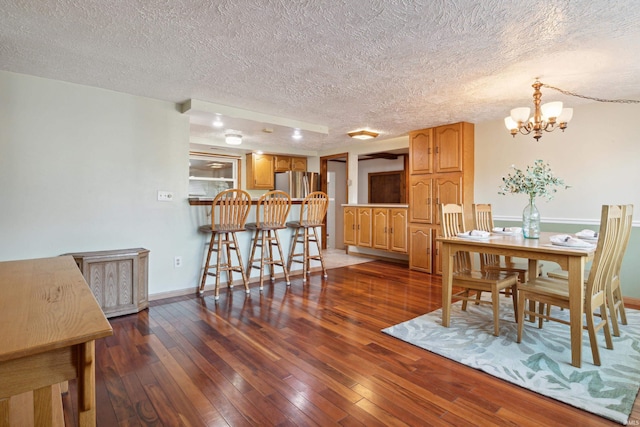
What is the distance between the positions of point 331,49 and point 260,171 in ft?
14.1

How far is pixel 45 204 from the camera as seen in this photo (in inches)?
114

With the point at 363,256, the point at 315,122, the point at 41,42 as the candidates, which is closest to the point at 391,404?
the point at 41,42

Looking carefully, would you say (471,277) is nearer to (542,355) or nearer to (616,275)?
(542,355)

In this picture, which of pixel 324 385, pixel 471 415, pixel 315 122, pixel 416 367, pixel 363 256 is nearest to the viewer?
pixel 471 415

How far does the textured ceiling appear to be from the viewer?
1853 mm

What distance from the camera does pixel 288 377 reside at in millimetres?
1912

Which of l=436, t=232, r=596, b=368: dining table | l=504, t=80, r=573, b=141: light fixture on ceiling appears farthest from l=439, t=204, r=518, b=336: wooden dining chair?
l=504, t=80, r=573, b=141: light fixture on ceiling

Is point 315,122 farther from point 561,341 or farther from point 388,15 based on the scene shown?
point 561,341

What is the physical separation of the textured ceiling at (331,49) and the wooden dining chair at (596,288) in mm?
1169

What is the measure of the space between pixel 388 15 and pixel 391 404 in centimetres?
207

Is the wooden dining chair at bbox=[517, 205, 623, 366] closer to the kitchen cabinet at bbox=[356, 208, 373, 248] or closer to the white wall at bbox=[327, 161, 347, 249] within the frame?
the kitchen cabinet at bbox=[356, 208, 373, 248]

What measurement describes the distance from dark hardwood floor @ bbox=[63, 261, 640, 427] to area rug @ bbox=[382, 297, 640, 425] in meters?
0.09

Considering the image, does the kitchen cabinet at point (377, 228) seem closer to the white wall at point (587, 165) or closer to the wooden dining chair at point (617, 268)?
the white wall at point (587, 165)

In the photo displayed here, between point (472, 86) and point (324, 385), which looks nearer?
point (324, 385)
